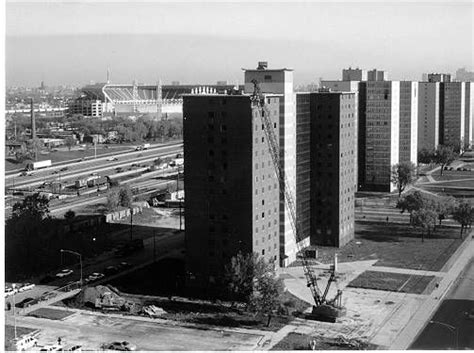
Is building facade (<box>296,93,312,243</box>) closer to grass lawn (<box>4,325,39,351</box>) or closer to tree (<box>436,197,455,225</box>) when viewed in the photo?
tree (<box>436,197,455,225</box>)

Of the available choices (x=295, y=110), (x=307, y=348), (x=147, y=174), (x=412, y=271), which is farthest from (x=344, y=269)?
(x=147, y=174)

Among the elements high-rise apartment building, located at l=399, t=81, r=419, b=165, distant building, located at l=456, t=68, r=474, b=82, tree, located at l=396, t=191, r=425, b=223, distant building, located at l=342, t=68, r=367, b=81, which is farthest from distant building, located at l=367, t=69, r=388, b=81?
distant building, located at l=456, t=68, r=474, b=82

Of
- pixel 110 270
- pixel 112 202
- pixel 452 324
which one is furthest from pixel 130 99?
pixel 452 324

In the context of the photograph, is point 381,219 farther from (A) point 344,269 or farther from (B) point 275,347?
(B) point 275,347

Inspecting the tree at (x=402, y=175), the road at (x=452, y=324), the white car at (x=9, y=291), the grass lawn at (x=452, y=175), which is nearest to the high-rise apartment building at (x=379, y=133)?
the tree at (x=402, y=175)

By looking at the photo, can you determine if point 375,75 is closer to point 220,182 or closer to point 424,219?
point 424,219

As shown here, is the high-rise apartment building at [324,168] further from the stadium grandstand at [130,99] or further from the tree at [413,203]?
the stadium grandstand at [130,99]
